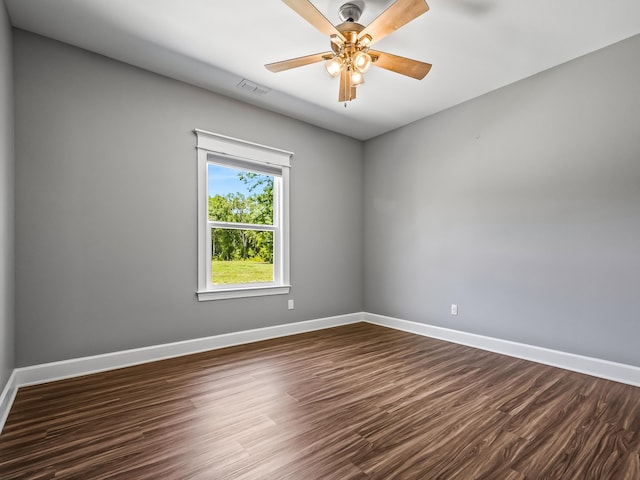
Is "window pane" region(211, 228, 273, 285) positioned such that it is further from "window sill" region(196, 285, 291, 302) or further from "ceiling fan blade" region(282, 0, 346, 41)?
"ceiling fan blade" region(282, 0, 346, 41)

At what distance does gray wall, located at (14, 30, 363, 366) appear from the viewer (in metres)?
2.52

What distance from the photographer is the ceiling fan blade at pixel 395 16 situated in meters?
1.86

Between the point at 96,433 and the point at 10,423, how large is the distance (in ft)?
1.90

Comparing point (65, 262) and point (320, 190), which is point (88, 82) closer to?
point (65, 262)

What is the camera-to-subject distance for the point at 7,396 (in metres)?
2.10

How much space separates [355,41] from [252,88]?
56.9 inches

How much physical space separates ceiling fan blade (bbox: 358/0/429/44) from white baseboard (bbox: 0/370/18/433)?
10.8 feet

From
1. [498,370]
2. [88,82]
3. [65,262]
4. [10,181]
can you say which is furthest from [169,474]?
[88,82]

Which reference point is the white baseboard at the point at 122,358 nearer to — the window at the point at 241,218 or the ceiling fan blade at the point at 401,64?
the window at the point at 241,218

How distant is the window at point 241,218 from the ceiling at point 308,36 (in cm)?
70

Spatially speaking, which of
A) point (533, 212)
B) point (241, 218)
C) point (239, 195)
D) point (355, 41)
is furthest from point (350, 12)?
point (533, 212)

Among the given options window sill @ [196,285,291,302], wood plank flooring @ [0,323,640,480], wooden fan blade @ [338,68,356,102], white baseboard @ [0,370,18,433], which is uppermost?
wooden fan blade @ [338,68,356,102]

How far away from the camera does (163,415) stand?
202 centimetres

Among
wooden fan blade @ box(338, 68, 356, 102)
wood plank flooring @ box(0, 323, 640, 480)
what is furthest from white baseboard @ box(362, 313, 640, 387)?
wooden fan blade @ box(338, 68, 356, 102)
